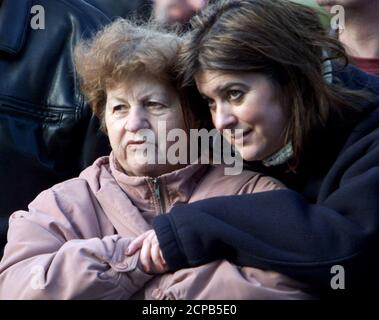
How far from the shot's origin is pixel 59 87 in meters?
2.63

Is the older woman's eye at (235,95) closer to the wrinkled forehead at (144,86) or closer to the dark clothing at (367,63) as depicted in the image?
the wrinkled forehead at (144,86)

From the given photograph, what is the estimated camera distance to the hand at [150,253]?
6.85 feet

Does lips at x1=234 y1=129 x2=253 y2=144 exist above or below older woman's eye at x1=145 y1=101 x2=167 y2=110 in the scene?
below

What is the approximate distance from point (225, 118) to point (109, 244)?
1.39 feet

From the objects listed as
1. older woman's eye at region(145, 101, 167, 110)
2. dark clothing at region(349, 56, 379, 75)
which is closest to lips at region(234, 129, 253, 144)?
older woman's eye at region(145, 101, 167, 110)

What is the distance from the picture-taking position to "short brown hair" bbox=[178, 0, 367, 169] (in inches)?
85.7

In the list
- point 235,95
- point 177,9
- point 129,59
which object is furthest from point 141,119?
point 177,9

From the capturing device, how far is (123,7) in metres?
2.92

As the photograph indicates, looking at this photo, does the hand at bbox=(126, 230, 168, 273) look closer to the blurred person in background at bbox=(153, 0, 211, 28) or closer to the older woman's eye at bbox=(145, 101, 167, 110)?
Result: the older woman's eye at bbox=(145, 101, 167, 110)

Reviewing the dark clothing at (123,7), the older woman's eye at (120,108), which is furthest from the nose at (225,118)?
the dark clothing at (123,7)

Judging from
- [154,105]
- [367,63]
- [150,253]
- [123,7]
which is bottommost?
[150,253]

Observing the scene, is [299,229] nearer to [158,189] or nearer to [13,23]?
[158,189]

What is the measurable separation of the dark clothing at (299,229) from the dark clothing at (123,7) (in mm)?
951

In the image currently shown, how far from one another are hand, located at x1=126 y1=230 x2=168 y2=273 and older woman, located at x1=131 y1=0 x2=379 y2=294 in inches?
0.4
